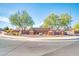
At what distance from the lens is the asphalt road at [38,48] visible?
262 centimetres

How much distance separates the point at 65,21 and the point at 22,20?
18.4 inches

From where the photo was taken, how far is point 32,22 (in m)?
2.65

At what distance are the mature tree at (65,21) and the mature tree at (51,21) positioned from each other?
0.07 meters

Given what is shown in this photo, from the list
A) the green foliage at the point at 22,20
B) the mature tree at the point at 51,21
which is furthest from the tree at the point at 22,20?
the mature tree at the point at 51,21

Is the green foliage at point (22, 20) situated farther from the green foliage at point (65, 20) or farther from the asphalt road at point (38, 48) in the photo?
the green foliage at point (65, 20)

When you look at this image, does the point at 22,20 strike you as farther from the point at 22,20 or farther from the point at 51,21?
the point at 51,21

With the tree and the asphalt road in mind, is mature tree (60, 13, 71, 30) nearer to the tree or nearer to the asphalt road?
the asphalt road

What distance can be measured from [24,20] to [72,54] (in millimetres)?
631

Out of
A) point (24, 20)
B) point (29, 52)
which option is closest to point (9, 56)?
point (29, 52)

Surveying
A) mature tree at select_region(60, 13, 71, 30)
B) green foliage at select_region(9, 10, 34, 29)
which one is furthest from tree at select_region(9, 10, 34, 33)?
mature tree at select_region(60, 13, 71, 30)

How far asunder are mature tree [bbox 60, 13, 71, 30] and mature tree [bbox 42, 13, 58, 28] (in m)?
0.07

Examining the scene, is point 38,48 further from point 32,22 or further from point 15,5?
→ point 15,5

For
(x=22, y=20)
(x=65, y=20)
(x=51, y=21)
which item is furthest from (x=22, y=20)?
(x=65, y=20)

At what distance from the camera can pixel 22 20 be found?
2.68 metres
